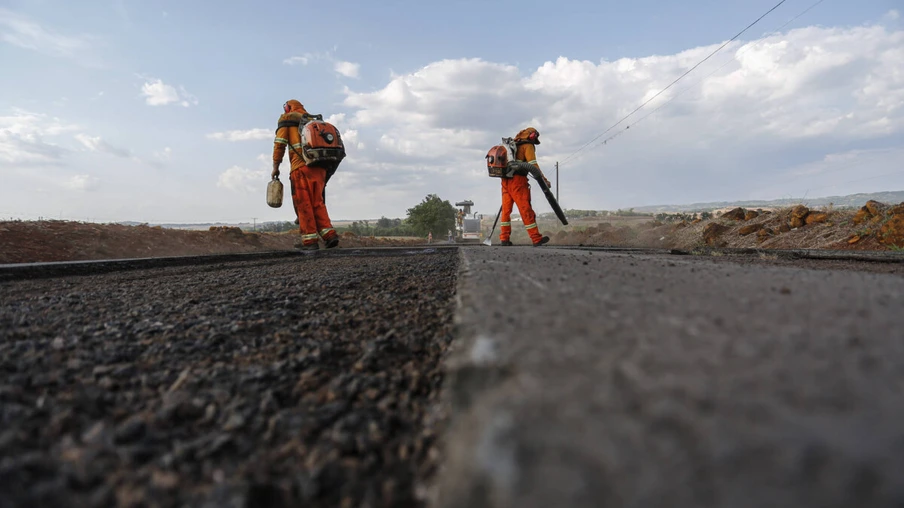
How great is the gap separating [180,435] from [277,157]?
26.1 ft

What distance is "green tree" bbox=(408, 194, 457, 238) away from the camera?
42625 mm

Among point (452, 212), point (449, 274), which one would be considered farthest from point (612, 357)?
point (452, 212)

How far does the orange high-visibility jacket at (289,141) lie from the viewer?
8034mm

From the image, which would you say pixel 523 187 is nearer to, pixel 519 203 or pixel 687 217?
pixel 519 203

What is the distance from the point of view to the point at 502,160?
9.89 m

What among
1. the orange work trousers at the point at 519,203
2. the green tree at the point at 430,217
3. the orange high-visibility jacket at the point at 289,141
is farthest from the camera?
the green tree at the point at 430,217

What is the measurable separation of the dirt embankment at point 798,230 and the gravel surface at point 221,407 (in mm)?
10351

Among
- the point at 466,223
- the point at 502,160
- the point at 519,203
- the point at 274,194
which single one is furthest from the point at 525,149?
the point at 466,223

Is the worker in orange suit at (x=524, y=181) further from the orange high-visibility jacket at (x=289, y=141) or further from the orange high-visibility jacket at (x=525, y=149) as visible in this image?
the orange high-visibility jacket at (x=289, y=141)

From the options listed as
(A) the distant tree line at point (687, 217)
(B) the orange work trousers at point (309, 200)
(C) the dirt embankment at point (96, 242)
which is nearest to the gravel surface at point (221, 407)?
(B) the orange work trousers at point (309, 200)

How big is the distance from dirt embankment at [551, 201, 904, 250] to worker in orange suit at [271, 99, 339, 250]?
34.2 feet

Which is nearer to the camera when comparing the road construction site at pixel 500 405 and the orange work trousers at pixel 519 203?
the road construction site at pixel 500 405

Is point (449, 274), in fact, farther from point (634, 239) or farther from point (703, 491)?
point (634, 239)

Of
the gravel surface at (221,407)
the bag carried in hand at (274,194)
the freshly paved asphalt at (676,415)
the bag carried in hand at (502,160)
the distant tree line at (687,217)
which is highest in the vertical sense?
the bag carried in hand at (502,160)
